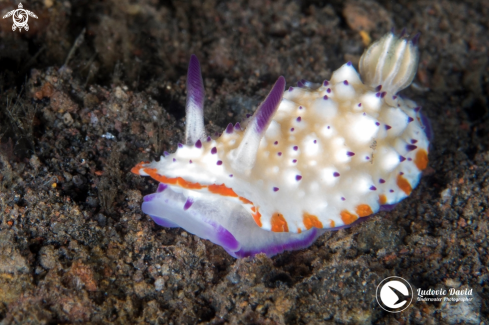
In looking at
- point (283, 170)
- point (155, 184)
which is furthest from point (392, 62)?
point (155, 184)

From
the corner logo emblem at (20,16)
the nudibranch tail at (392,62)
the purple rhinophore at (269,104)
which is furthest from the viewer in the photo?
the corner logo emblem at (20,16)

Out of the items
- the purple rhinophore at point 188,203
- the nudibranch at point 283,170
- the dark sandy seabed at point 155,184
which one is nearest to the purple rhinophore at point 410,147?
the nudibranch at point 283,170

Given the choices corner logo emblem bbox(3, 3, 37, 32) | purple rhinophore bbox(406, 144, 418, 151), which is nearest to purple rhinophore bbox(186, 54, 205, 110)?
purple rhinophore bbox(406, 144, 418, 151)

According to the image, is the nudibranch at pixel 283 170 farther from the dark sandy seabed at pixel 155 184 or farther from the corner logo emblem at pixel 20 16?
the corner logo emblem at pixel 20 16

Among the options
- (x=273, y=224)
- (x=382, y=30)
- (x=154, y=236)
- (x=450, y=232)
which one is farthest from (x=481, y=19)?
(x=154, y=236)

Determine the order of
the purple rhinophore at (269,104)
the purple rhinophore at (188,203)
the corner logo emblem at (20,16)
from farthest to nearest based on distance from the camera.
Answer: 1. the corner logo emblem at (20,16)
2. the purple rhinophore at (188,203)
3. the purple rhinophore at (269,104)

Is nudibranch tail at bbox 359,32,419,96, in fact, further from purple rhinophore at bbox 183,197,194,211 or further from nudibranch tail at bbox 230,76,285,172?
purple rhinophore at bbox 183,197,194,211
